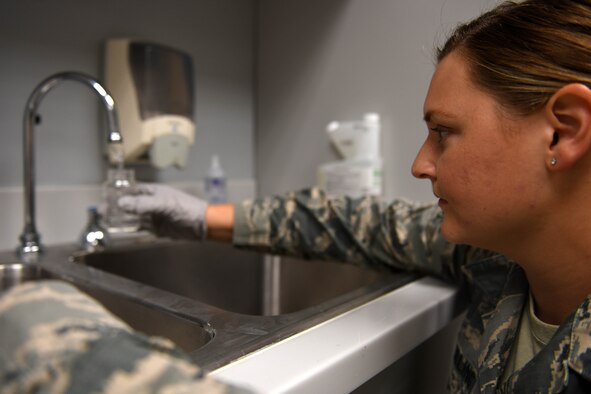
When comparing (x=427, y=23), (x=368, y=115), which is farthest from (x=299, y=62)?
(x=427, y=23)

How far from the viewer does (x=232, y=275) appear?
130cm

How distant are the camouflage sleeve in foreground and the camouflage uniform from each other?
1.41 ft

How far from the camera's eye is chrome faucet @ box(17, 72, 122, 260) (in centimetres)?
89

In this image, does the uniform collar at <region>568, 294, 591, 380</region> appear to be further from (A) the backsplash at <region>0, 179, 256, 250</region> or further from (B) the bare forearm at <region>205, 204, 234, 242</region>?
(A) the backsplash at <region>0, 179, 256, 250</region>

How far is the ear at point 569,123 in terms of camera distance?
0.51m

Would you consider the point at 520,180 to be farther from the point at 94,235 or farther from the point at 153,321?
the point at 94,235

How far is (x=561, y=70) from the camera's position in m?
0.53

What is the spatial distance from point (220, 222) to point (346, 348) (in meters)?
0.59

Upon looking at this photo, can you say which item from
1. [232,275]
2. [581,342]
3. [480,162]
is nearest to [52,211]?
[232,275]

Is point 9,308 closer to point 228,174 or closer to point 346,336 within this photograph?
point 346,336

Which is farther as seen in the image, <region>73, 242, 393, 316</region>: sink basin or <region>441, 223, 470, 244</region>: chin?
<region>73, 242, 393, 316</region>: sink basin

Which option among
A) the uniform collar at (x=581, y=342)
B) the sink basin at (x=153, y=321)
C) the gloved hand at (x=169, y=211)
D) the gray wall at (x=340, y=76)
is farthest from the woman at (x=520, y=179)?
the gloved hand at (x=169, y=211)

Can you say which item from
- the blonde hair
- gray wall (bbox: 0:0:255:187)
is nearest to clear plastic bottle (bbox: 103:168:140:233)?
gray wall (bbox: 0:0:255:187)

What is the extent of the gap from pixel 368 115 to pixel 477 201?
0.74 m
